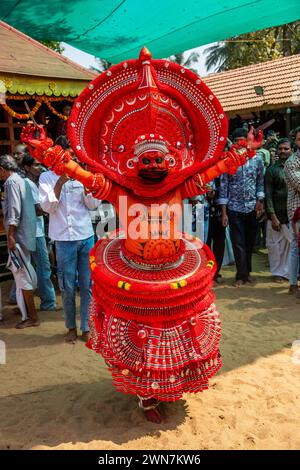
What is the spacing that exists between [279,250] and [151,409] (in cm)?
403

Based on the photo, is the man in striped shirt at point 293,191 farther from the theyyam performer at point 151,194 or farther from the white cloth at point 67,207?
the theyyam performer at point 151,194

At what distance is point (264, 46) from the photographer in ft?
59.2

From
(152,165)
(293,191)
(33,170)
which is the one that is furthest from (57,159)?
(293,191)

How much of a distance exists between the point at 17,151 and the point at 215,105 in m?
4.12

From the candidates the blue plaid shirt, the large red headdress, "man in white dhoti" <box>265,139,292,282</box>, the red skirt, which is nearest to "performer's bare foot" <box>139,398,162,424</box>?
the red skirt

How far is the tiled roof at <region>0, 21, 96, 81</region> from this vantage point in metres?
6.29

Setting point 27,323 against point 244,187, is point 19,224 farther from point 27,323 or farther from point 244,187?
point 244,187

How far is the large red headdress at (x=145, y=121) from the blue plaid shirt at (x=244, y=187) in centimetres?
300

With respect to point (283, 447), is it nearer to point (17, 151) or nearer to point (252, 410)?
point (252, 410)

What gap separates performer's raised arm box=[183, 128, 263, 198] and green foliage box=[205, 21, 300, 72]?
15.7 metres

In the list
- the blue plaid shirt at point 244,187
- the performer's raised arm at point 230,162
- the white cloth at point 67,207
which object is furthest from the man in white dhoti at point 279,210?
the performer's raised arm at point 230,162

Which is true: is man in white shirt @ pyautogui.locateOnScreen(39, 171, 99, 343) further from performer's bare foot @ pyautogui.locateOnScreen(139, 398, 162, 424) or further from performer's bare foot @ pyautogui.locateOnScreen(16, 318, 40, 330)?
performer's bare foot @ pyautogui.locateOnScreen(139, 398, 162, 424)

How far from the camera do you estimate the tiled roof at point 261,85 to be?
10.7 meters

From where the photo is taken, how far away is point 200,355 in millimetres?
2598
